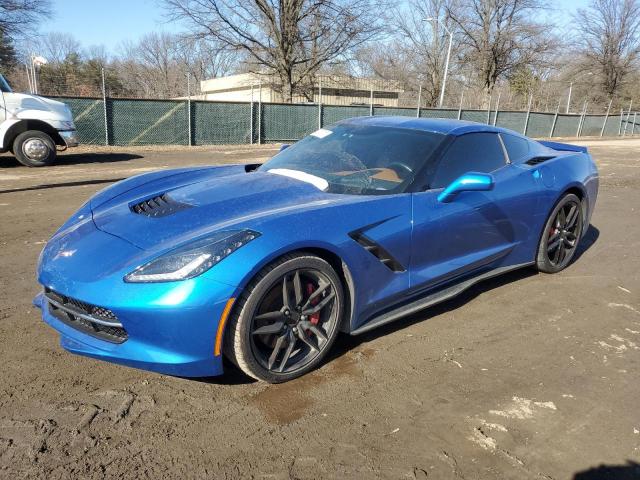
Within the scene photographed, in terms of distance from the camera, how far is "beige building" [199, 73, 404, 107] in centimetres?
3008

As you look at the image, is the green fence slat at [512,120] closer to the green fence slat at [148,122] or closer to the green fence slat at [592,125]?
the green fence slat at [592,125]

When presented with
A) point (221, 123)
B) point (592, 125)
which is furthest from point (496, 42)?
point (221, 123)

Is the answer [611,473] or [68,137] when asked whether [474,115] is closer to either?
[68,137]

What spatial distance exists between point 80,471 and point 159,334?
24.1 inches

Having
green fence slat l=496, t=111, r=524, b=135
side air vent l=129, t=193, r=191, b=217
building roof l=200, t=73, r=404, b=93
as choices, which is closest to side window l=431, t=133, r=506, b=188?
side air vent l=129, t=193, r=191, b=217

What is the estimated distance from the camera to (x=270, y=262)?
2.44 meters

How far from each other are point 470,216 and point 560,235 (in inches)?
62.4

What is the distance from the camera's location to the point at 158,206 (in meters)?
3.04

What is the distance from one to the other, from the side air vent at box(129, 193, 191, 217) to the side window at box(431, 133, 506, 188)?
5.35 ft

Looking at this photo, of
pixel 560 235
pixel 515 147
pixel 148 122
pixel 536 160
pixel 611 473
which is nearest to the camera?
pixel 611 473

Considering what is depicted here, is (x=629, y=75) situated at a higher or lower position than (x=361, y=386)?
higher

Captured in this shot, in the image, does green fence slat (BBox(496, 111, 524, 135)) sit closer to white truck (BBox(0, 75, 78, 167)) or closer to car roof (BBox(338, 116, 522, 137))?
white truck (BBox(0, 75, 78, 167))

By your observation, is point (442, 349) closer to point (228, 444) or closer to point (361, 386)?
point (361, 386)

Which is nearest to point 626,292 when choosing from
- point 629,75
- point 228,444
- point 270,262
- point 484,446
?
point 484,446
